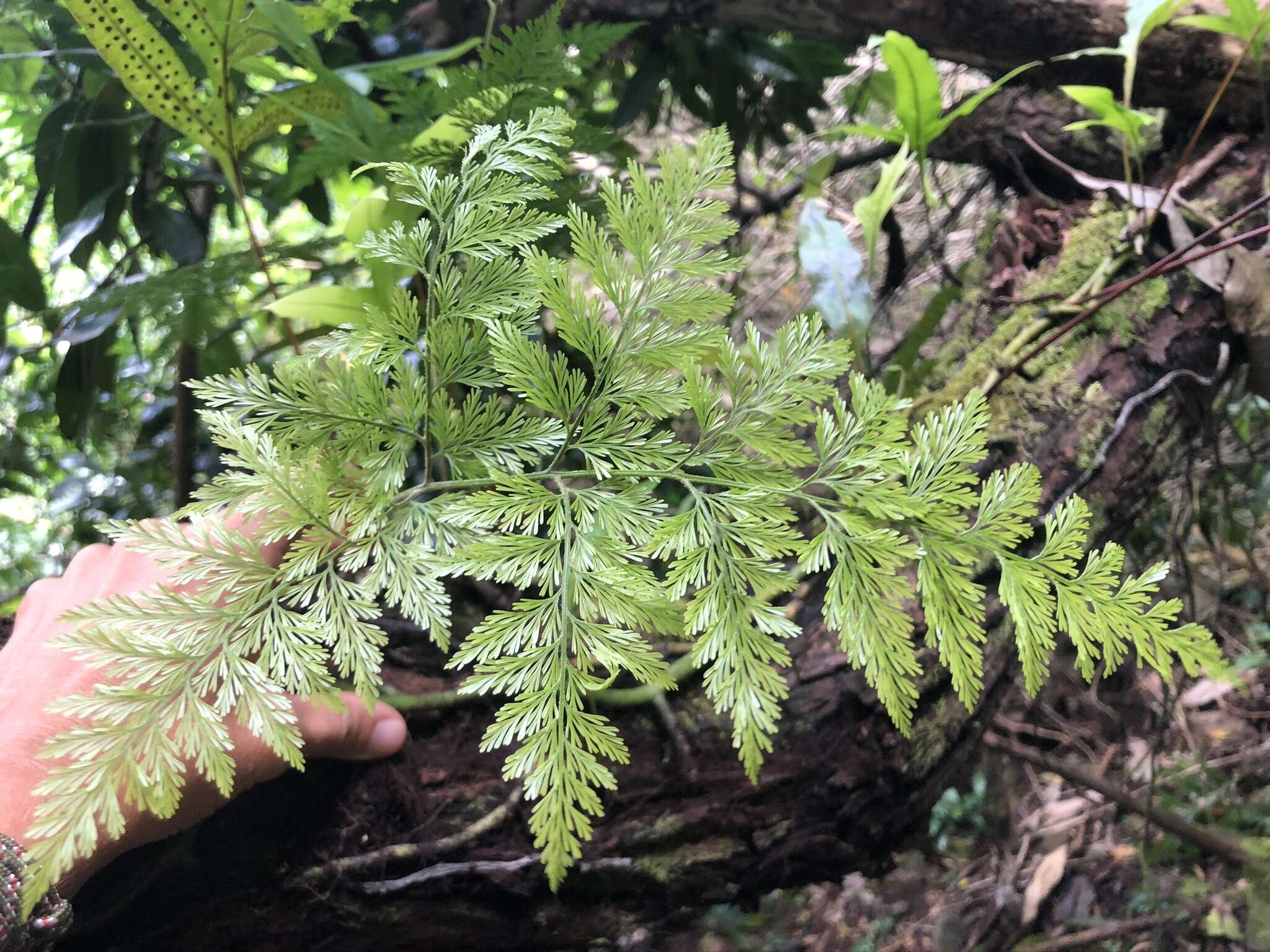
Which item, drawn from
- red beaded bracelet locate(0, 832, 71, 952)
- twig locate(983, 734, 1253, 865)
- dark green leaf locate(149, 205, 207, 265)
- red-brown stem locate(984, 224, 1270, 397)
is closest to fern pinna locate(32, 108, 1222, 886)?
red beaded bracelet locate(0, 832, 71, 952)

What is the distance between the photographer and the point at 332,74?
Result: 94 cm

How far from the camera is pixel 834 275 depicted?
1382 millimetres

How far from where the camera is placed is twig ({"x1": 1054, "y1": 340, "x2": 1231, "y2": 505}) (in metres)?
1.17

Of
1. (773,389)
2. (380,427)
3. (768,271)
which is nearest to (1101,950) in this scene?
(773,389)

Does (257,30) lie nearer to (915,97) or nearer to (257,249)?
(257,249)

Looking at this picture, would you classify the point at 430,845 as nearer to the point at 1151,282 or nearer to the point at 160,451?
the point at 160,451

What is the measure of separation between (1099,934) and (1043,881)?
0.65 feet

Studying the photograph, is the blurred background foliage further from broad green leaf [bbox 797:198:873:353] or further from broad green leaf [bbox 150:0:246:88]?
broad green leaf [bbox 797:198:873:353]

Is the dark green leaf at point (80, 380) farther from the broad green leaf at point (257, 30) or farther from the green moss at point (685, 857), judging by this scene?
the green moss at point (685, 857)

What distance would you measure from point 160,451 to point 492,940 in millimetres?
1424

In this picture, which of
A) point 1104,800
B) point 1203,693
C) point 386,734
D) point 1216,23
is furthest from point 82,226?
point 1203,693

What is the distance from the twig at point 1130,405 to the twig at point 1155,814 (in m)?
0.75

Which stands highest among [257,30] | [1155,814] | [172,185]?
[257,30]

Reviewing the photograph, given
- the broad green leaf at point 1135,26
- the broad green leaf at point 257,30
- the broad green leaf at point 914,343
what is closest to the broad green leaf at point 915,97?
the broad green leaf at point 1135,26
